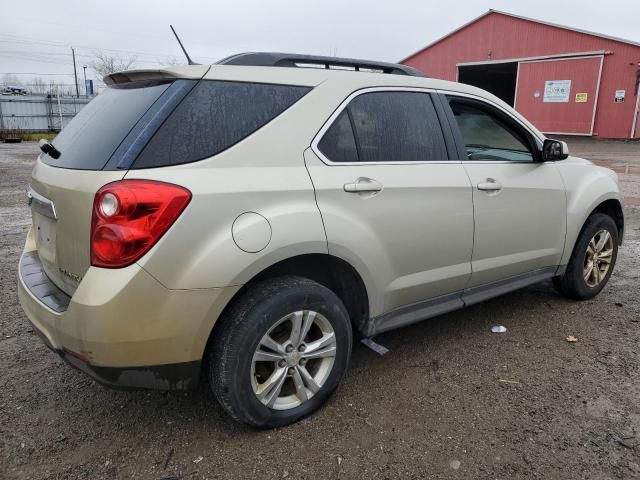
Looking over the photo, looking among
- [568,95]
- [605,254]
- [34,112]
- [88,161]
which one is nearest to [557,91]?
[568,95]

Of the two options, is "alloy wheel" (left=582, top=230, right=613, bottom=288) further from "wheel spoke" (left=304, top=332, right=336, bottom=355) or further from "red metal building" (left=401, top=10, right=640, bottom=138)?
Answer: "red metal building" (left=401, top=10, right=640, bottom=138)

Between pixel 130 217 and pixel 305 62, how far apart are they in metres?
1.39

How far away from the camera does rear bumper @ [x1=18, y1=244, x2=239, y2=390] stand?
209 cm

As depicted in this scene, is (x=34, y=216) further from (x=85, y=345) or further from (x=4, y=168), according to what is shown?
(x=4, y=168)

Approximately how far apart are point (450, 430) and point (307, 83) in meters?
1.92

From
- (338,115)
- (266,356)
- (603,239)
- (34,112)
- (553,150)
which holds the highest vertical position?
(338,115)

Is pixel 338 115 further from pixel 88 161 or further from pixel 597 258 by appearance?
pixel 597 258

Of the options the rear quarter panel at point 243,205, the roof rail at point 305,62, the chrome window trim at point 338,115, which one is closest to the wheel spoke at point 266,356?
the rear quarter panel at point 243,205

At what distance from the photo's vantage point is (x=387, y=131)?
2992 mm

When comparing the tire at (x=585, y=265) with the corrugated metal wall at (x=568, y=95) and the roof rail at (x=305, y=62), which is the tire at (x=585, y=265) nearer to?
the roof rail at (x=305, y=62)

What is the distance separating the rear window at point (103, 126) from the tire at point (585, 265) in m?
3.44

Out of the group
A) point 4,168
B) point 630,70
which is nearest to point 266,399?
point 4,168

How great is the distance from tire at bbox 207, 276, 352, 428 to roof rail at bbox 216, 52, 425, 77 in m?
1.13

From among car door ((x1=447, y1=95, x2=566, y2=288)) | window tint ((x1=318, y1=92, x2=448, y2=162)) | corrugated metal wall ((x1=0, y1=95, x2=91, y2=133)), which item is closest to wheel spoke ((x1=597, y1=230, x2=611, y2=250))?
car door ((x1=447, y1=95, x2=566, y2=288))
